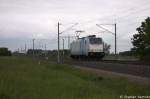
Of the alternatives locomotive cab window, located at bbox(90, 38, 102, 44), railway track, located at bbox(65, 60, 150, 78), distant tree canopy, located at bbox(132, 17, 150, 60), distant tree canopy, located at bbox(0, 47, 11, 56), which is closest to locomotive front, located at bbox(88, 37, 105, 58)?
locomotive cab window, located at bbox(90, 38, 102, 44)

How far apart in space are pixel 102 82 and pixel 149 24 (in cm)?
3095

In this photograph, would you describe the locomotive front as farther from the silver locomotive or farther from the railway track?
the railway track

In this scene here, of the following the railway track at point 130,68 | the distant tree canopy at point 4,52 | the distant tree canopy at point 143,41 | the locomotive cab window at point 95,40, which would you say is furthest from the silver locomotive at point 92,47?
the distant tree canopy at point 4,52

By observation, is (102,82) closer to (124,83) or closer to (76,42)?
(124,83)

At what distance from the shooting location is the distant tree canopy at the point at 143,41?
5472 centimetres

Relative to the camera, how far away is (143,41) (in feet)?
182

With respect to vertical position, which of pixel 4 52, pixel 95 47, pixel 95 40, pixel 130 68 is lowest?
pixel 130 68

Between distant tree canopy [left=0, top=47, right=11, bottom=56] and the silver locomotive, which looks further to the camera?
distant tree canopy [left=0, top=47, right=11, bottom=56]

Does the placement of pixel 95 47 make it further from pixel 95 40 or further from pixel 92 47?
pixel 95 40

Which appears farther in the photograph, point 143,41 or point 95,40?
point 95,40

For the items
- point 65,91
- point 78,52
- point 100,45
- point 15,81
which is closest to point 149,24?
point 100,45

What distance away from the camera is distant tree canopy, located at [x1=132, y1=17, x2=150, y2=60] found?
5472cm

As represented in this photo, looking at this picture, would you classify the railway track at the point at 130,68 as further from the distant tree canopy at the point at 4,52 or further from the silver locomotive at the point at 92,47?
the distant tree canopy at the point at 4,52

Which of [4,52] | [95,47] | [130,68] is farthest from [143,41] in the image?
[4,52]
